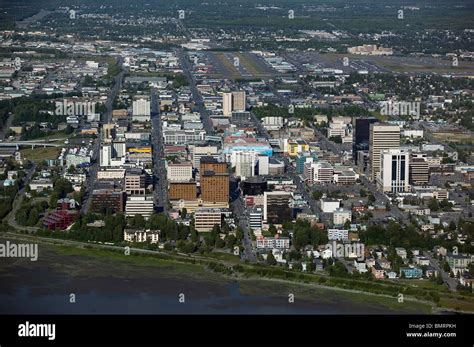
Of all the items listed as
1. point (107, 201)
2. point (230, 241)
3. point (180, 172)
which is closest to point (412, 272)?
point (230, 241)

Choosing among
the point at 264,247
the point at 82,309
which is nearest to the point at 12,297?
the point at 82,309

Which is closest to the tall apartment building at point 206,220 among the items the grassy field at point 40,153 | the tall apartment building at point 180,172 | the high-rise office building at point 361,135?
the tall apartment building at point 180,172

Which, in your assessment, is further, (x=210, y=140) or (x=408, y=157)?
(x=210, y=140)

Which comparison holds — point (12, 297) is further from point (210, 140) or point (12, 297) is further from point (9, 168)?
point (210, 140)

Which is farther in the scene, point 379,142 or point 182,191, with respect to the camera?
point 379,142

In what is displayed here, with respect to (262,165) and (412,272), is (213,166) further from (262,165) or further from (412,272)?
(412,272)

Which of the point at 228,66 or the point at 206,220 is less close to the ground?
the point at 228,66

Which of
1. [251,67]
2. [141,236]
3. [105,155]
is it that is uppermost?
[251,67]

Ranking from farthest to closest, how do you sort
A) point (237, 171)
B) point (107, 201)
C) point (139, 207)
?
point (237, 171), point (107, 201), point (139, 207)
